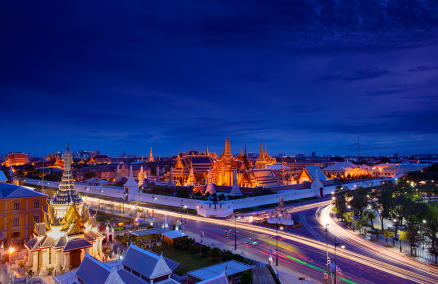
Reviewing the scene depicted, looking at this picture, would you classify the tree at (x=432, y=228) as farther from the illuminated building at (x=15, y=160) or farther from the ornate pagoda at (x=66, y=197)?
the illuminated building at (x=15, y=160)

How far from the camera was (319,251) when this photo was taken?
92.5 ft

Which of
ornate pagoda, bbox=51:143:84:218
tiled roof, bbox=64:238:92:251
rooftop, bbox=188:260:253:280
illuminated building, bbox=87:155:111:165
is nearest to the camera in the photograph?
rooftop, bbox=188:260:253:280

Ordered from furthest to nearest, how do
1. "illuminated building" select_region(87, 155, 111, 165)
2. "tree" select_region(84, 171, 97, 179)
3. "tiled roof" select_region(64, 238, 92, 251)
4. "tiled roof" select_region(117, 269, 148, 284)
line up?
"illuminated building" select_region(87, 155, 111, 165) < "tree" select_region(84, 171, 97, 179) < "tiled roof" select_region(64, 238, 92, 251) < "tiled roof" select_region(117, 269, 148, 284)

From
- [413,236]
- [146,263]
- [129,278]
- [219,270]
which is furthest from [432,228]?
[129,278]

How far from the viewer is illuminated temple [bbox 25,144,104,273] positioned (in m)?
22.5

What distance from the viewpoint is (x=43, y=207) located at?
32562 millimetres

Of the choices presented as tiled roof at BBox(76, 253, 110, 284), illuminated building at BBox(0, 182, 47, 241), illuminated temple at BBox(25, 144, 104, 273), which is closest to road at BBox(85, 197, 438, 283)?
illuminated temple at BBox(25, 144, 104, 273)

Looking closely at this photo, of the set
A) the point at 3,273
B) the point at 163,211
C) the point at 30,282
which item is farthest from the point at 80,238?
the point at 163,211

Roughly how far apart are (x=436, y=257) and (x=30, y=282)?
112 ft

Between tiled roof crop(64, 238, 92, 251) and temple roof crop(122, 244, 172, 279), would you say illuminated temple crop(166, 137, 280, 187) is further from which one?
temple roof crop(122, 244, 172, 279)

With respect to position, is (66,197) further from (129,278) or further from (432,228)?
(432,228)

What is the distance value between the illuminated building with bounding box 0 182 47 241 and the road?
17529 mm

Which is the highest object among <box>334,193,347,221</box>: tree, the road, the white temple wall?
<box>334,193,347,221</box>: tree

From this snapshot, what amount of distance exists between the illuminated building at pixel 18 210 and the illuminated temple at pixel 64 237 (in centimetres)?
946
